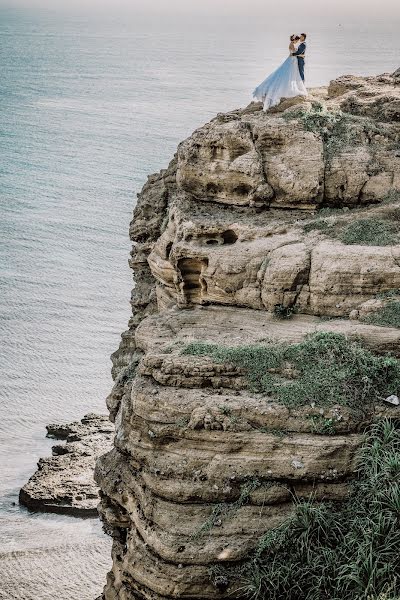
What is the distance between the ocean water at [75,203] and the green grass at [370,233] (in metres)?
9.90

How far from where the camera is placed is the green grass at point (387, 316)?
1303 cm

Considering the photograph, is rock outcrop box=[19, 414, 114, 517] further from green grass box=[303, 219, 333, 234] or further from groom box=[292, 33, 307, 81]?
groom box=[292, 33, 307, 81]

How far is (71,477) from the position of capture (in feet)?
73.0

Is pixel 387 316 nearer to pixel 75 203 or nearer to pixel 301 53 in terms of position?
pixel 301 53

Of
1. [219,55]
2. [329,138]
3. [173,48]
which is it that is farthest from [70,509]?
[173,48]

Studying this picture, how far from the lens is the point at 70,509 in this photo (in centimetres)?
2122

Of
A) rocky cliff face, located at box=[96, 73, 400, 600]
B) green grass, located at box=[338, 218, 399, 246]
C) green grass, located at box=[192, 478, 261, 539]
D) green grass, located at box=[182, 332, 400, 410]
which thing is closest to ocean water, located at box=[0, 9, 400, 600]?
rocky cliff face, located at box=[96, 73, 400, 600]

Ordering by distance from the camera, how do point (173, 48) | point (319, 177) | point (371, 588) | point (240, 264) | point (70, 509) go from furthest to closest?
1. point (173, 48)
2. point (70, 509)
3. point (319, 177)
4. point (240, 264)
5. point (371, 588)

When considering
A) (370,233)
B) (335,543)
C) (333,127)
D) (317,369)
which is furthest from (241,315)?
(335,543)

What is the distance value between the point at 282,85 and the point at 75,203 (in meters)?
32.1

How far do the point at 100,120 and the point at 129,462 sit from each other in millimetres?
51628

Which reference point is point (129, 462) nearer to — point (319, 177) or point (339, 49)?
point (319, 177)

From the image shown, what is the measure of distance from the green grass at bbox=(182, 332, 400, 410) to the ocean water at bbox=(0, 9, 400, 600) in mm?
8534

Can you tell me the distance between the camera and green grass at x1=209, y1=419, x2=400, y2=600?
10906mm
